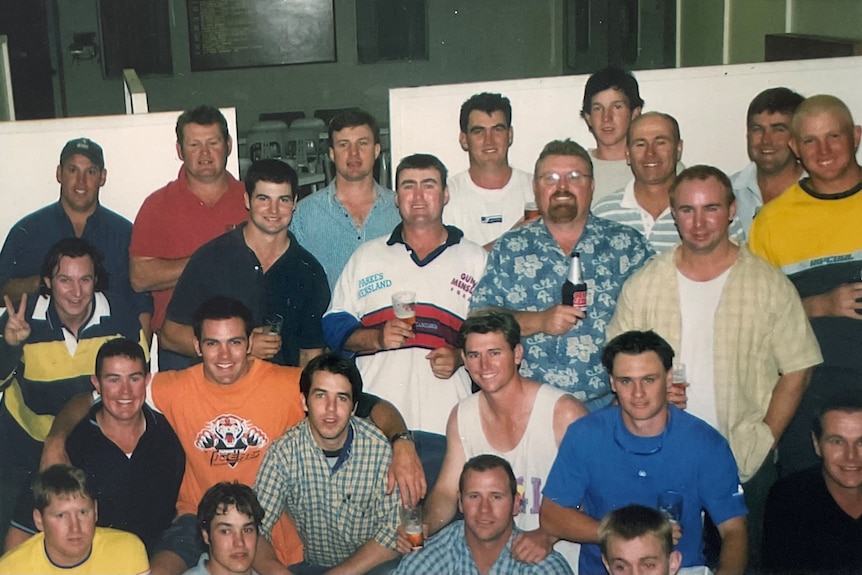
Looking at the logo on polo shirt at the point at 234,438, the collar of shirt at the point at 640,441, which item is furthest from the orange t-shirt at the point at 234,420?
the collar of shirt at the point at 640,441

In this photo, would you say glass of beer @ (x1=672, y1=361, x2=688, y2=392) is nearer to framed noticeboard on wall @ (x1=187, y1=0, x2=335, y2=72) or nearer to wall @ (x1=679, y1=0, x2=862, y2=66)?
wall @ (x1=679, y1=0, x2=862, y2=66)

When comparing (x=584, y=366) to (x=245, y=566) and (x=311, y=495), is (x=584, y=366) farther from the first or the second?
(x=245, y=566)

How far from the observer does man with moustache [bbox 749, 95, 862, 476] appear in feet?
10.5

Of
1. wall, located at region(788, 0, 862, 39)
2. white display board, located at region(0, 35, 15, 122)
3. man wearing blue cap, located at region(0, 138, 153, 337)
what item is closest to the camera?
man wearing blue cap, located at region(0, 138, 153, 337)

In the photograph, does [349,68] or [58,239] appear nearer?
[58,239]

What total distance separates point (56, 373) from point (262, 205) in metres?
0.95

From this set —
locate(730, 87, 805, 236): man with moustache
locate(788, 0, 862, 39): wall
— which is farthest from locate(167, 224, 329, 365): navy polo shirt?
locate(788, 0, 862, 39): wall

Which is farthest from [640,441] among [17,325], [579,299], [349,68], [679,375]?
[349,68]

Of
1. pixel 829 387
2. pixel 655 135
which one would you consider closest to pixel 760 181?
pixel 655 135

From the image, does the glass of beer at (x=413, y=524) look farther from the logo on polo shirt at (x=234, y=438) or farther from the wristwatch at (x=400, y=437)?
the logo on polo shirt at (x=234, y=438)

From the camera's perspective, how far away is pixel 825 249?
10.5 feet

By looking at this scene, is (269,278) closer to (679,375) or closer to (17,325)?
(17,325)

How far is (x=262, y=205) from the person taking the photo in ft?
10.9

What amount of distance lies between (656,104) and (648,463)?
1.27 metres
